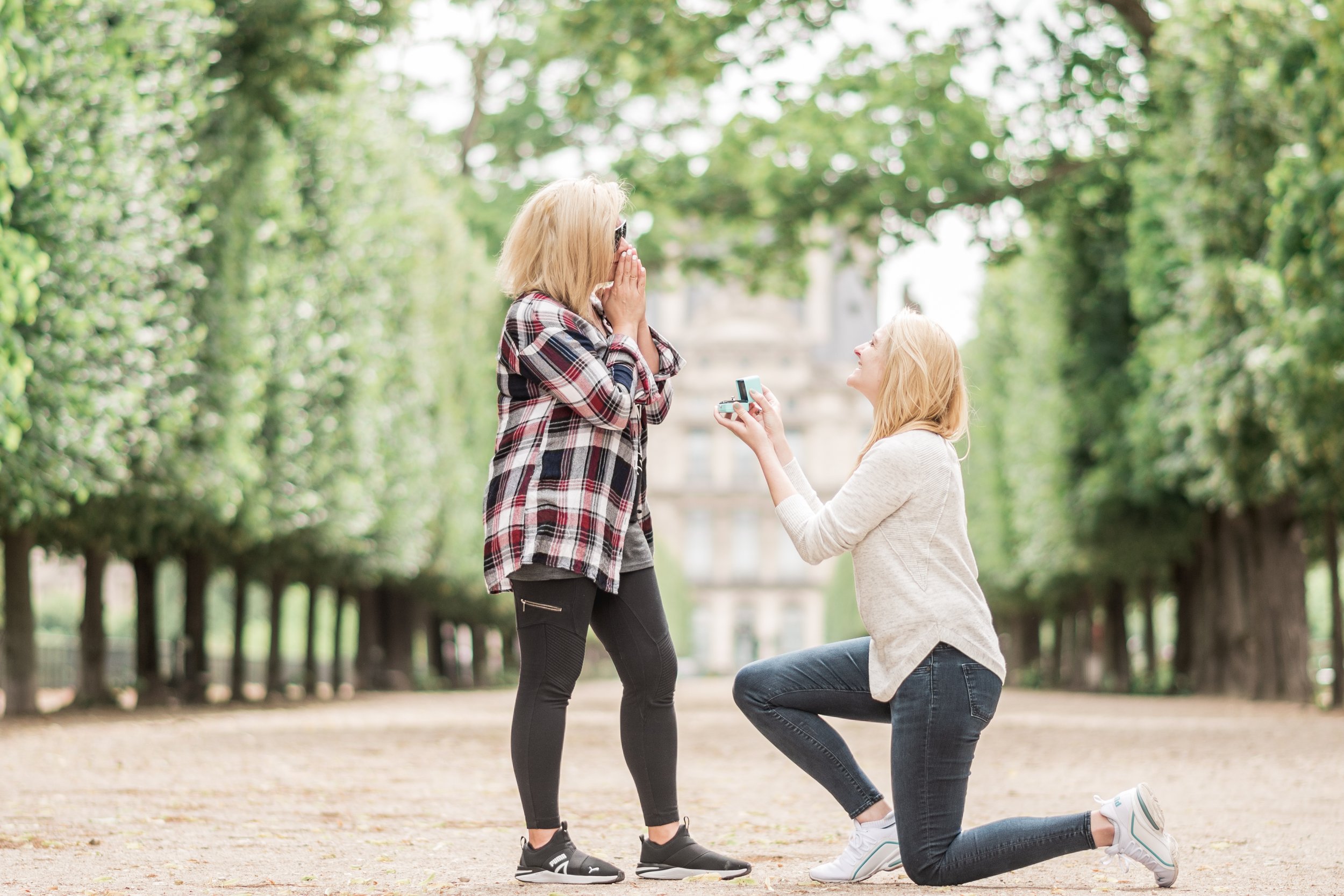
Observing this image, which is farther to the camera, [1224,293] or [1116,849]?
[1224,293]

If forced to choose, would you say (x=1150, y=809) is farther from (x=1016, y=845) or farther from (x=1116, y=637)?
(x=1116, y=637)

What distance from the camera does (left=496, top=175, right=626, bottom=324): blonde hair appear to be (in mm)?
4758

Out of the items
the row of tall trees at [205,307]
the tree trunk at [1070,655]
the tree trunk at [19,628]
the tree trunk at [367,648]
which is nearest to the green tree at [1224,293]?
the row of tall trees at [205,307]

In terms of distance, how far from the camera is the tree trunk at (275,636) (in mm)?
23844

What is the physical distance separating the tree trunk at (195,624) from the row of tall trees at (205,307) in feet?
0.12

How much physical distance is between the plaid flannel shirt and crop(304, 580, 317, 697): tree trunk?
2123 centimetres

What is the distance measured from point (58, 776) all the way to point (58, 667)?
25263 mm

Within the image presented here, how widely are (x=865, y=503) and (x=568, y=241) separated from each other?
3.68 ft

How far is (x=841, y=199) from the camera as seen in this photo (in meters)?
19.9

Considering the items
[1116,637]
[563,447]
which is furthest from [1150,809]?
[1116,637]

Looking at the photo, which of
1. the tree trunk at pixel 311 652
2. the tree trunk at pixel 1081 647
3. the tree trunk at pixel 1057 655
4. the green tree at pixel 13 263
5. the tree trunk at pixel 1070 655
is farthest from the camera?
the tree trunk at pixel 1057 655

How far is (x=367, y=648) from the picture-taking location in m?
29.8

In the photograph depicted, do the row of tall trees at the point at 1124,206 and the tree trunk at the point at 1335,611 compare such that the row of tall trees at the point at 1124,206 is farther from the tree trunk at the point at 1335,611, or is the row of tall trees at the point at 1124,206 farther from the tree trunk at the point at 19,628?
the tree trunk at the point at 19,628

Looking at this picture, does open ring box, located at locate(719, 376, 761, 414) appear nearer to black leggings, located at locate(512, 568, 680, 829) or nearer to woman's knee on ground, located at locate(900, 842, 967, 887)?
black leggings, located at locate(512, 568, 680, 829)
